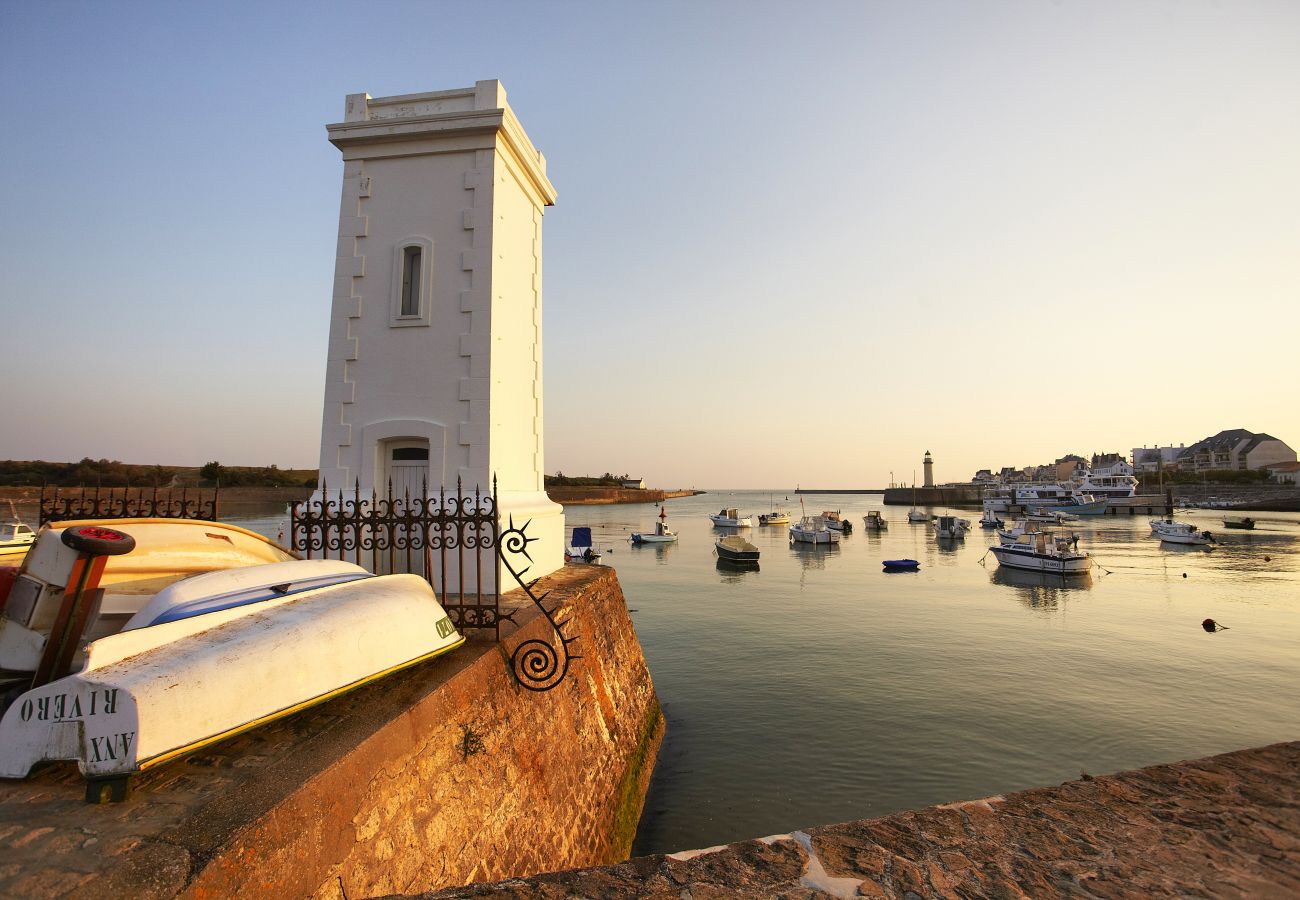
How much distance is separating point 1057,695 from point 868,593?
14.8 m

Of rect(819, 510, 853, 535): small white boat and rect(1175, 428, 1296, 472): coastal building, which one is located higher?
rect(1175, 428, 1296, 472): coastal building

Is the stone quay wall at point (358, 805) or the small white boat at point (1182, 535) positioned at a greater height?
the stone quay wall at point (358, 805)

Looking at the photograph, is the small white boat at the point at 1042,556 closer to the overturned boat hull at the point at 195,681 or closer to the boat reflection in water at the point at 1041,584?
the boat reflection in water at the point at 1041,584

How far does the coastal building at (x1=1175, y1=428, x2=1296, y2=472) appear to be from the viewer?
122750 mm

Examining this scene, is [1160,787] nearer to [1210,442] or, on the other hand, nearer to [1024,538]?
[1024,538]

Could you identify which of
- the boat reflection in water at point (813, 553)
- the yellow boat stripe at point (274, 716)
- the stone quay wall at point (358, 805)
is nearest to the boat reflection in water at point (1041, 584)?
the boat reflection in water at point (813, 553)

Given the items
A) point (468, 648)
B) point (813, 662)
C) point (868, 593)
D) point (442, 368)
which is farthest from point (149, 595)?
point (868, 593)

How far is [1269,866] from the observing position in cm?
261

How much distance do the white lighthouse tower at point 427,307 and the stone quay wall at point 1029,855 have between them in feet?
22.1

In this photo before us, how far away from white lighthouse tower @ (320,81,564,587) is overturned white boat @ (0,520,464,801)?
3245mm

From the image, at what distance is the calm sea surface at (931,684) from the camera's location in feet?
33.9

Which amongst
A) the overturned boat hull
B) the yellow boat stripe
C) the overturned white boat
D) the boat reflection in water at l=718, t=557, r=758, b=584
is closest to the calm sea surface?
the boat reflection in water at l=718, t=557, r=758, b=584

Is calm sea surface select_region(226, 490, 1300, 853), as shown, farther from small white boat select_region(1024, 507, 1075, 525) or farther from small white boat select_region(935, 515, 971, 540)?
small white boat select_region(1024, 507, 1075, 525)

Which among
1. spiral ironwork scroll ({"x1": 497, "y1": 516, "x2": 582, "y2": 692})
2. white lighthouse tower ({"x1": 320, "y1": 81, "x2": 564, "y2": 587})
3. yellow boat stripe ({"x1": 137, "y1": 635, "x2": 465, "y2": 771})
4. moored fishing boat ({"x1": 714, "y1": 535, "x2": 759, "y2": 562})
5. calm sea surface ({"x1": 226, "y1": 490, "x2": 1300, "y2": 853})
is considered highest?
white lighthouse tower ({"x1": 320, "y1": 81, "x2": 564, "y2": 587})
